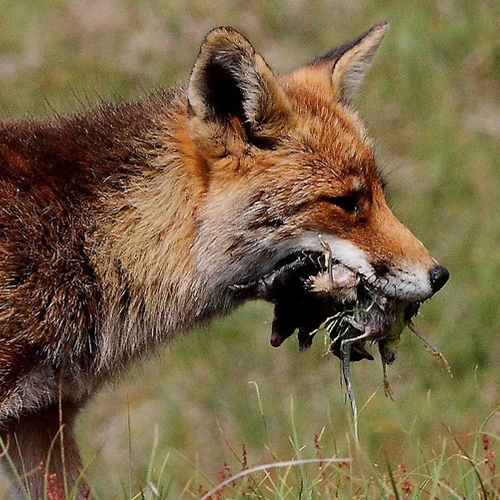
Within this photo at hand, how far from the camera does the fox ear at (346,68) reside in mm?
6406

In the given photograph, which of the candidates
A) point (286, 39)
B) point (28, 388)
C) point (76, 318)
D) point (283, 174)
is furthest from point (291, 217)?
point (286, 39)

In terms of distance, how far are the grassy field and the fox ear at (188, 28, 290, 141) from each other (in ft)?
11.8

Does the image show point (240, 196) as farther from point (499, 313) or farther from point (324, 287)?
point (499, 313)

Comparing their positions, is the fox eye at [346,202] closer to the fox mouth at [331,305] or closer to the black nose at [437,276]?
the fox mouth at [331,305]

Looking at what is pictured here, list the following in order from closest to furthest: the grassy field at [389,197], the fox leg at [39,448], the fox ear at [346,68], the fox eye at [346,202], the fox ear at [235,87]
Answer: the fox ear at [235,87] < the fox eye at [346,202] < the fox leg at [39,448] < the fox ear at [346,68] < the grassy field at [389,197]

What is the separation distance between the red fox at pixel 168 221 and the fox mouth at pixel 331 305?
2.6 inches

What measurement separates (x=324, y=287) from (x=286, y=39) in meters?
9.32

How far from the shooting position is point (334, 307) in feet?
18.6

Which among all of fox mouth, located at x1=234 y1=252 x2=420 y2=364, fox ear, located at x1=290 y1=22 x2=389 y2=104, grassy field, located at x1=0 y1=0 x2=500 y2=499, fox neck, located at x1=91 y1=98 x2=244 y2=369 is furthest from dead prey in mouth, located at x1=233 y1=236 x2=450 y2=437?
grassy field, located at x1=0 y1=0 x2=500 y2=499

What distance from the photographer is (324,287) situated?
213 inches

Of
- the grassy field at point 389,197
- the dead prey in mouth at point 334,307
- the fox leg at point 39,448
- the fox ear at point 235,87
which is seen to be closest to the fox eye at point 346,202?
the dead prey in mouth at point 334,307

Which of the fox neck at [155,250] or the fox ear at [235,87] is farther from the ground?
the fox ear at [235,87]

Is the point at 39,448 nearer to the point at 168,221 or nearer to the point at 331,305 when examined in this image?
the point at 168,221

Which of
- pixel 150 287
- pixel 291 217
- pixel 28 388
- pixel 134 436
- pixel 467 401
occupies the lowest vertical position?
pixel 134 436
